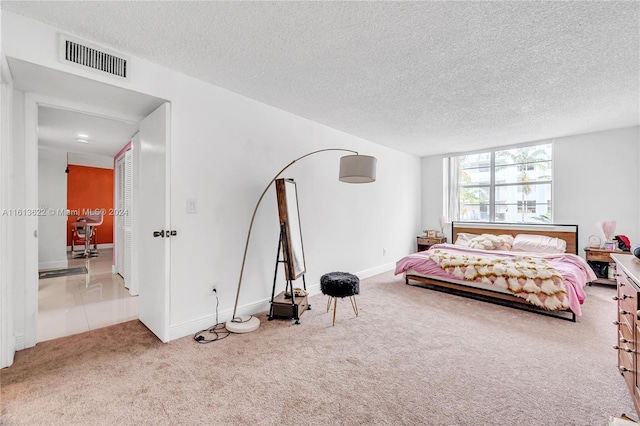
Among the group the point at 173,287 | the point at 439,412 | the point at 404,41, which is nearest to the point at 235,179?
the point at 173,287

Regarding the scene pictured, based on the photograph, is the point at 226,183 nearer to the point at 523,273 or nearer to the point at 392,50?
the point at 392,50

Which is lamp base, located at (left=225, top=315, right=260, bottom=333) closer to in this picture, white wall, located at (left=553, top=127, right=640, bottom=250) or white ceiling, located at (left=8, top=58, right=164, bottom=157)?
white ceiling, located at (left=8, top=58, right=164, bottom=157)

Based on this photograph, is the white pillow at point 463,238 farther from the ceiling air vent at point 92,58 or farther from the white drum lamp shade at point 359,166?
the ceiling air vent at point 92,58

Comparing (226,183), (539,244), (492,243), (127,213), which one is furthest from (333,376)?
(539,244)

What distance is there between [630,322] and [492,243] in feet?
11.1

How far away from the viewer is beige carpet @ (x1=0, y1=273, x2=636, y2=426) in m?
1.62

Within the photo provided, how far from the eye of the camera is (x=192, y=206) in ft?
8.84

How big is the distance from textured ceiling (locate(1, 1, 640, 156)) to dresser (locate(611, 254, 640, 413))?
1615mm

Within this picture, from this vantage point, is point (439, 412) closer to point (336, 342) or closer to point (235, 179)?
point (336, 342)

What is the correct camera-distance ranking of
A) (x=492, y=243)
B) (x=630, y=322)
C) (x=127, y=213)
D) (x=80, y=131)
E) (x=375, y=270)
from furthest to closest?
(x=375, y=270) → (x=492, y=243) → (x=127, y=213) → (x=80, y=131) → (x=630, y=322)

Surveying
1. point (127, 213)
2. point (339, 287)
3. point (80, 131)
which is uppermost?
point (80, 131)

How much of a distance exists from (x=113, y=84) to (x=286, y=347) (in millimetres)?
2576

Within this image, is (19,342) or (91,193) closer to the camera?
(19,342)

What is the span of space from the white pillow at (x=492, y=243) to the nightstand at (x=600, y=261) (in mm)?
1012
